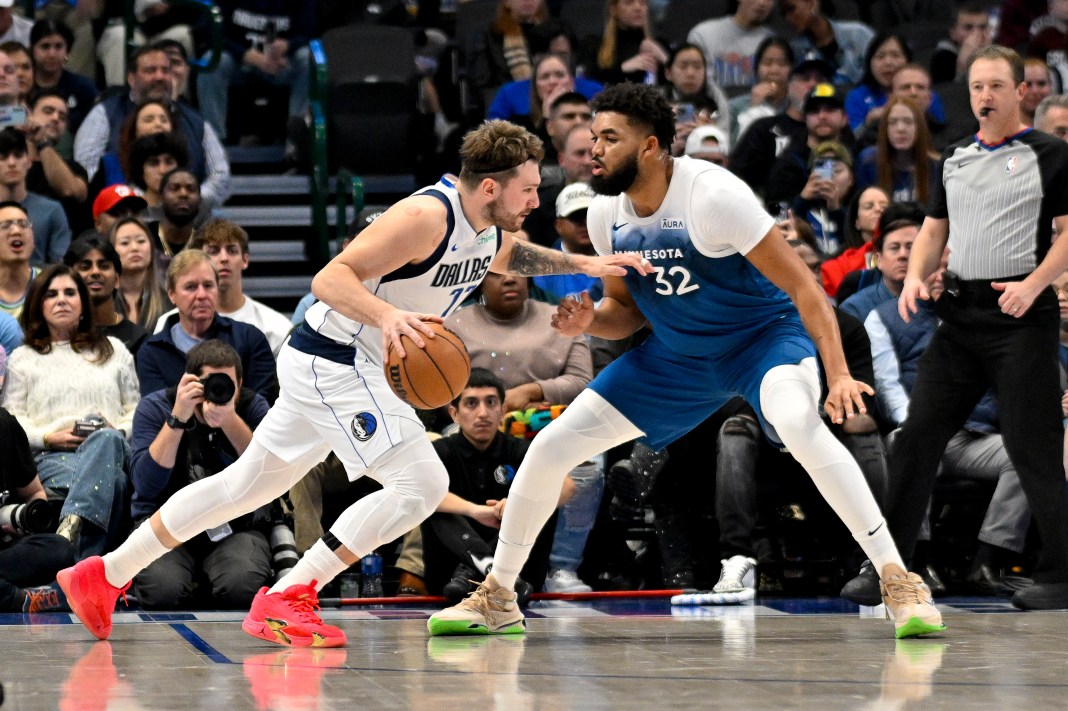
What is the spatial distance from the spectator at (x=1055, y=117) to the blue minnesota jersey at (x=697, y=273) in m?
3.84

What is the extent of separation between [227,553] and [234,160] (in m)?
5.40

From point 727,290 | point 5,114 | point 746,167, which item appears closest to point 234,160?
point 5,114

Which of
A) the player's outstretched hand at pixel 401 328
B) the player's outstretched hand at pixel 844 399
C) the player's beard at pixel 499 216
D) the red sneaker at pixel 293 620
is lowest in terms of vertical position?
the red sneaker at pixel 293 620

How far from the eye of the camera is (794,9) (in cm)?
1344

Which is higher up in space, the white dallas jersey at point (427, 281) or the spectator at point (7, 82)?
the spectator at point (7, 82)

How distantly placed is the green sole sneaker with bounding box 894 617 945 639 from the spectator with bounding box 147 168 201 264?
17.8 feet

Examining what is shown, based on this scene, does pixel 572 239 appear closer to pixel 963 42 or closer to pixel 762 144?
pixel 762 144

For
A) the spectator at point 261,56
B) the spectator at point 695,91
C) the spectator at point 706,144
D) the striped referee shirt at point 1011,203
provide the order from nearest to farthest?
the striped referee shirt at point 1011,203, the spectator at point 706,144, the spectator at point 695,91, the spectator at point 261,56

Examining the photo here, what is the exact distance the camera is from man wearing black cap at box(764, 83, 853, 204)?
35.2ft

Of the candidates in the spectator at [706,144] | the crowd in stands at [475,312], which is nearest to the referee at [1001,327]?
the crowd in stands at [475,312]

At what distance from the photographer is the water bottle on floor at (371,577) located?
7871 millimetres

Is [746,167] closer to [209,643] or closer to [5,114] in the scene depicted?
[5,114]

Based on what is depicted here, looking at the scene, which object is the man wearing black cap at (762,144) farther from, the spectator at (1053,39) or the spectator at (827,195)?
the spectator at (1053,39)

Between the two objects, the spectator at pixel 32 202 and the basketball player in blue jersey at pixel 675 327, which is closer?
the basketball player in blue jersey at pixel 675 327
